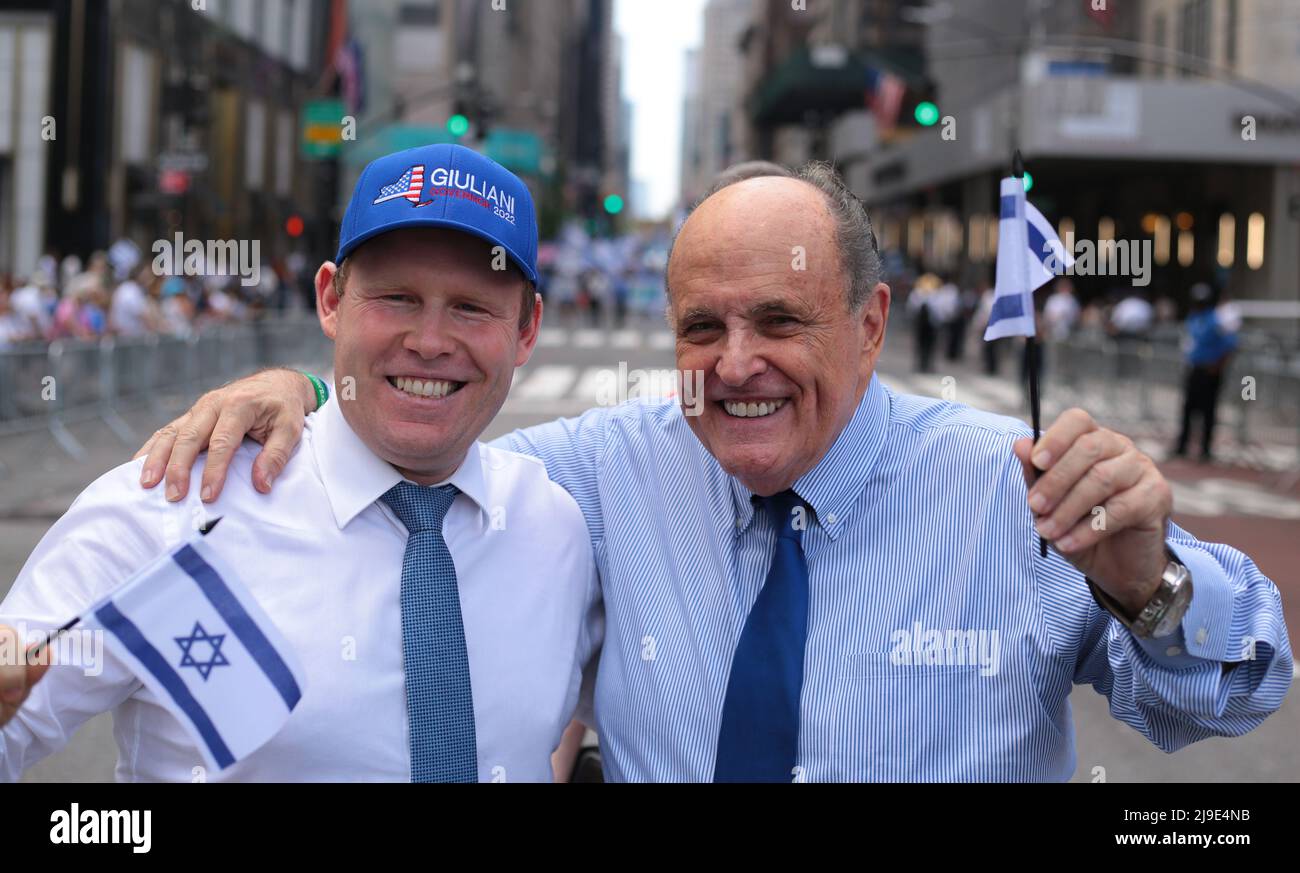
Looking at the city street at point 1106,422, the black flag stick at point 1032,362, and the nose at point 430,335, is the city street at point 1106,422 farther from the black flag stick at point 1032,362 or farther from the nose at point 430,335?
the nose at point 430,335

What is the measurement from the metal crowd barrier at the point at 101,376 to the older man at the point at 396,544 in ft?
41.7

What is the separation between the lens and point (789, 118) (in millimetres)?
94438

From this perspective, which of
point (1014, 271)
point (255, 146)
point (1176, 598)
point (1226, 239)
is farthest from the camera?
point (255, 146)

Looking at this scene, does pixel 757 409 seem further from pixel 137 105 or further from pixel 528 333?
pixel 137 105

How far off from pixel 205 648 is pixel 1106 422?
2024cm

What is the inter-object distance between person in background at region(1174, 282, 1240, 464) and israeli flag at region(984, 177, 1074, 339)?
1564 cm

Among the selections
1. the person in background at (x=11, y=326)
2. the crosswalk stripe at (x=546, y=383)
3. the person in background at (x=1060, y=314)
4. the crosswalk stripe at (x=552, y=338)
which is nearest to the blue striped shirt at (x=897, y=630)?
the person in background at (x=11, y=326)

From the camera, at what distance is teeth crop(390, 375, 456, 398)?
263 centimetres

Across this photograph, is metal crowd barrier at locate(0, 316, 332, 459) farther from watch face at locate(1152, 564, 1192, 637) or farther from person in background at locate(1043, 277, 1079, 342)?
person in background at locate(1043, 277, 1079, 342)

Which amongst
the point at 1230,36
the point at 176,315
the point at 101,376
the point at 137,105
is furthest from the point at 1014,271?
the point at 137,105

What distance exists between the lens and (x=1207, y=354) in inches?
664

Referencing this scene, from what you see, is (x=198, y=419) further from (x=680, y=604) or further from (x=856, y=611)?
(x=856, y=611)

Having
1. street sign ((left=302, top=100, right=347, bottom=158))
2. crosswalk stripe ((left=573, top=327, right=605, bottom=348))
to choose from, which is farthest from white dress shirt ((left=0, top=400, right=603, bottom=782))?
crosswalk stripe ((left=573, top=327, right=605, bottom=348))
